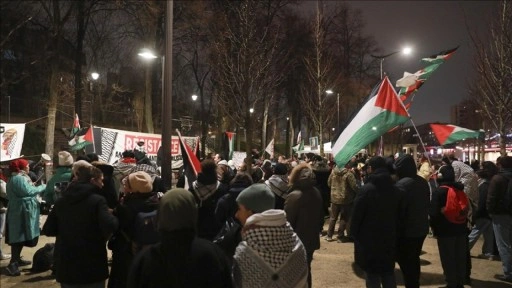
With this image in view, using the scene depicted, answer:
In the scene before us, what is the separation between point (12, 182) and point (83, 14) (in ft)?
50.5

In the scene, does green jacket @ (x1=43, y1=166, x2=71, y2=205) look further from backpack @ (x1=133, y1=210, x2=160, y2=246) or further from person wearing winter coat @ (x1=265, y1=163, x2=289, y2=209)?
backpack @ (x1=133, y1=210, x2=160, y2=246)

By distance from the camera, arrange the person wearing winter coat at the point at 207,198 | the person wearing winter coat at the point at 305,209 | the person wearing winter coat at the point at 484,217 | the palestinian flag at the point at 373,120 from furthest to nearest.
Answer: the person wearing winter coat at the point at 484,217
the palestinian flag at the point at 373,120
the person wearing winter coat at the point at 305,209
the person wearing winter coat at the point at 207,198

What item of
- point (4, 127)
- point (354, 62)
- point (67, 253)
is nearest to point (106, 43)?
point (354, 62)

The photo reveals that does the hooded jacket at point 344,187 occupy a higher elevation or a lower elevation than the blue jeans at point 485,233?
higher

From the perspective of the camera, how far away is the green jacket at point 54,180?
7.32 m

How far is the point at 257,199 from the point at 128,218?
1566 millimetres

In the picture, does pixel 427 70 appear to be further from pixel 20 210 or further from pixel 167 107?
pixel 20 210

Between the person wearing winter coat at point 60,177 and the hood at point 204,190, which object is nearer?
the hood at point 204,190

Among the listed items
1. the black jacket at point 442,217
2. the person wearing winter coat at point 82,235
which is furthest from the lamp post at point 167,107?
the black jacket at point 442,217

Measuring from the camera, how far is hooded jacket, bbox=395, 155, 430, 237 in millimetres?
5895

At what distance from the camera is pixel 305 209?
588 centimetres

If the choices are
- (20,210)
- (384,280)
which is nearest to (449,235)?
(384,280)

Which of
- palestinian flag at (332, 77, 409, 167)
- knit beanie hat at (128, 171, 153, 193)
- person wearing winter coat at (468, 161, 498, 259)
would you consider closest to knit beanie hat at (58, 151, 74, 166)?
knit beanie hat at (128, 171, 153, 193)

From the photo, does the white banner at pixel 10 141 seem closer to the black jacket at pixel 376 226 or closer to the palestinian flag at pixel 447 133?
the black jacket at pixel 376 226
